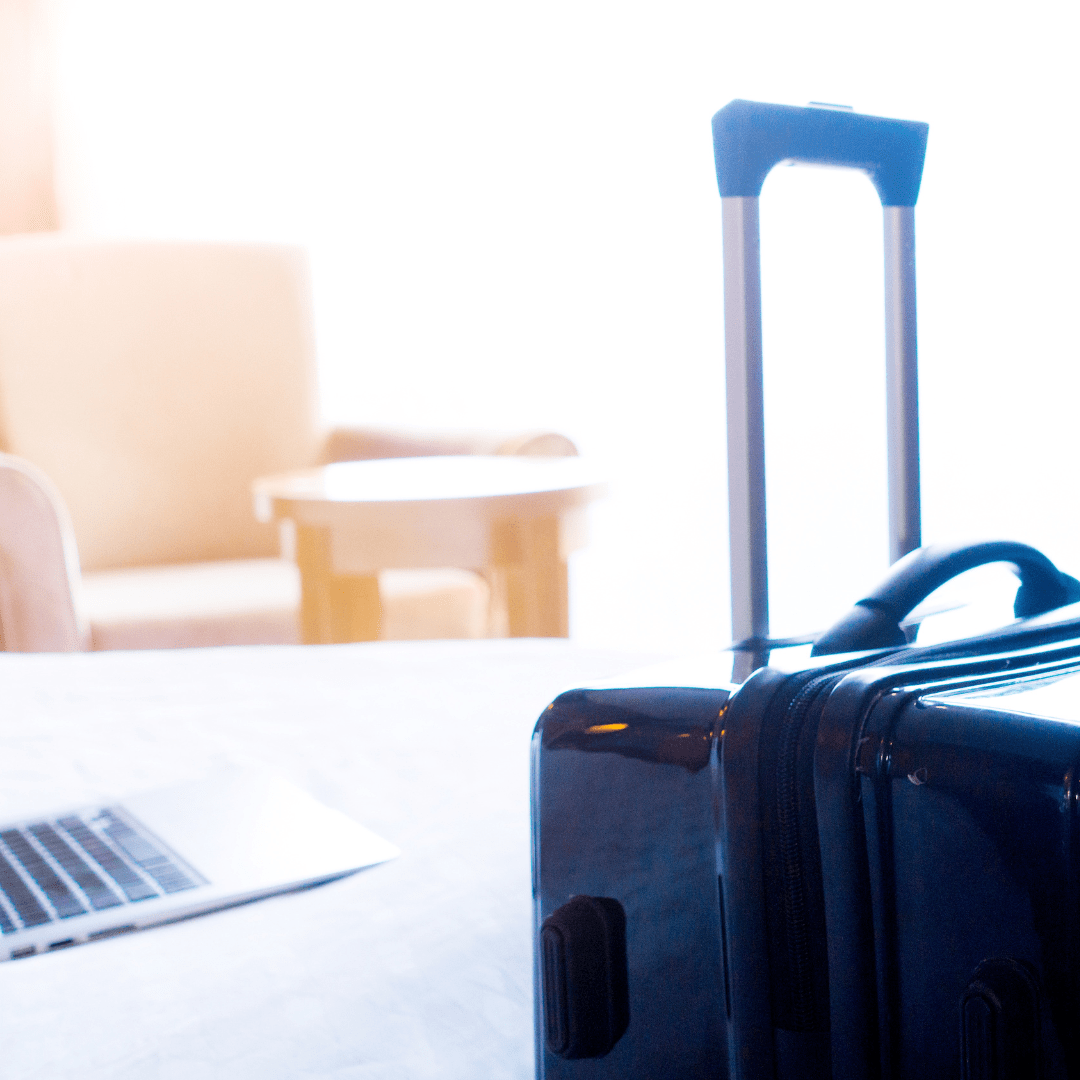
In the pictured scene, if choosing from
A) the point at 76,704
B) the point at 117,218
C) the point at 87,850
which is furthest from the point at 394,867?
the point at 117,218

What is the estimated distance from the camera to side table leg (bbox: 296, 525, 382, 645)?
1.98 meters

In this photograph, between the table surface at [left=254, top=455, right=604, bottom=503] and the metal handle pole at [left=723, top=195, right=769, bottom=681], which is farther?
the table surface at [left=254, top=455, right=604, bottom=503]

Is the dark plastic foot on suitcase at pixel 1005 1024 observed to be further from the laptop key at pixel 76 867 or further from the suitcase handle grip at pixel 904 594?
the laptop key at pixel 76 867

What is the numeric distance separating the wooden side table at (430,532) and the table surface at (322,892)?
33.0 inches

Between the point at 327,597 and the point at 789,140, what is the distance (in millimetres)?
1529

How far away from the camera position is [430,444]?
8.37 feet

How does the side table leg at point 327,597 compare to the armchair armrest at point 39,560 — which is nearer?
the side table leg at point 327,597

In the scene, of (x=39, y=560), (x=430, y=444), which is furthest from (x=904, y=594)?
(x=430, y=444)

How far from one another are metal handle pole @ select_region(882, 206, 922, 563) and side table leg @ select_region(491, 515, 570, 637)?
1267 millimetres

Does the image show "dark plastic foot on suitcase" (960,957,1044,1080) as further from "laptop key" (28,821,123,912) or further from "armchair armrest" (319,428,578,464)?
"armchair armrest" (319,428,578,464)

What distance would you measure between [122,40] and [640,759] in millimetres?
3349

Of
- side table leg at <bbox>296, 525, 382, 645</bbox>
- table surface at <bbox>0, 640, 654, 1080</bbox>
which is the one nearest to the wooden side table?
side table leg at <bbox>296, 525, 382, 645</bbox>

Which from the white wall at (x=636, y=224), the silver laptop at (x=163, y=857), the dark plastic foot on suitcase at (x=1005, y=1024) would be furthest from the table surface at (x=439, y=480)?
the dark plastic foot on suitcase at (x=1005, y=1024)

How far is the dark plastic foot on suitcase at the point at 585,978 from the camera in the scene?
0.46m
